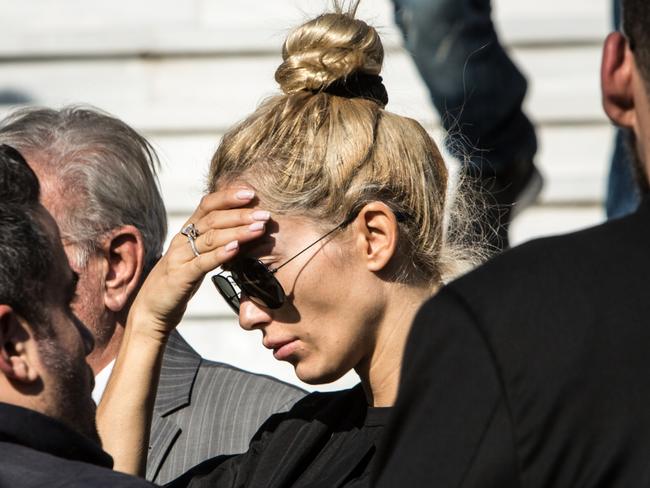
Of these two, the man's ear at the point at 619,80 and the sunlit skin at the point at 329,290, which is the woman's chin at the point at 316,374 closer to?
the sunlit skin at the point at 329,290

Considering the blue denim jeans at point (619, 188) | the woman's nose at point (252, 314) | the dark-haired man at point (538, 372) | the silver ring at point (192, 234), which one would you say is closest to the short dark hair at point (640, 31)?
the dark-haired man at point (538, 372)

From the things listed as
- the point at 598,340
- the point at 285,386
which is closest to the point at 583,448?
the point at 598,340

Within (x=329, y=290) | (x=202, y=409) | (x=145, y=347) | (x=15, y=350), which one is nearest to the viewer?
(x=15, y=350)

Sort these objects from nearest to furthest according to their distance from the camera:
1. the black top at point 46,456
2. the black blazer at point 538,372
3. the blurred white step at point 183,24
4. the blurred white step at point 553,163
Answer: the black blazer at point 538,372 < the black top at point 46,456 < the blurred white step at point 553,163 < the blurred white step at point 183,24

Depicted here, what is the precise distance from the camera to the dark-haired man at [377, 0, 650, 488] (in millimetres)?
1543

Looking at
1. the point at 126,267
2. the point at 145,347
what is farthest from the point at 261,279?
the point at 126,267

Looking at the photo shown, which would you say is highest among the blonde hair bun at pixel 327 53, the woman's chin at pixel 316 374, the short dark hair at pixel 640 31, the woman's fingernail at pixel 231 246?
the short dark hair at pixel 640 31

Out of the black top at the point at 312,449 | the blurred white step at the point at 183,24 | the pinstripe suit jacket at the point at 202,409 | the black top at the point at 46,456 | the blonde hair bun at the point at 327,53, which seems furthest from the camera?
the blurred white step at the point at 183,24

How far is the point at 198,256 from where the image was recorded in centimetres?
299

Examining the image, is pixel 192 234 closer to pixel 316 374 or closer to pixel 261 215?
pixel 261 215

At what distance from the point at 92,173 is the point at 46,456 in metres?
1.58

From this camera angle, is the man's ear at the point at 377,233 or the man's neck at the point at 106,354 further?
the man's neck at the point at 106,354

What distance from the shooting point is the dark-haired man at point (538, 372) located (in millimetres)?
1543

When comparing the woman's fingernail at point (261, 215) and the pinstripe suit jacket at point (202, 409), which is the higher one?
the woman's fingernail at point (261, 215)
